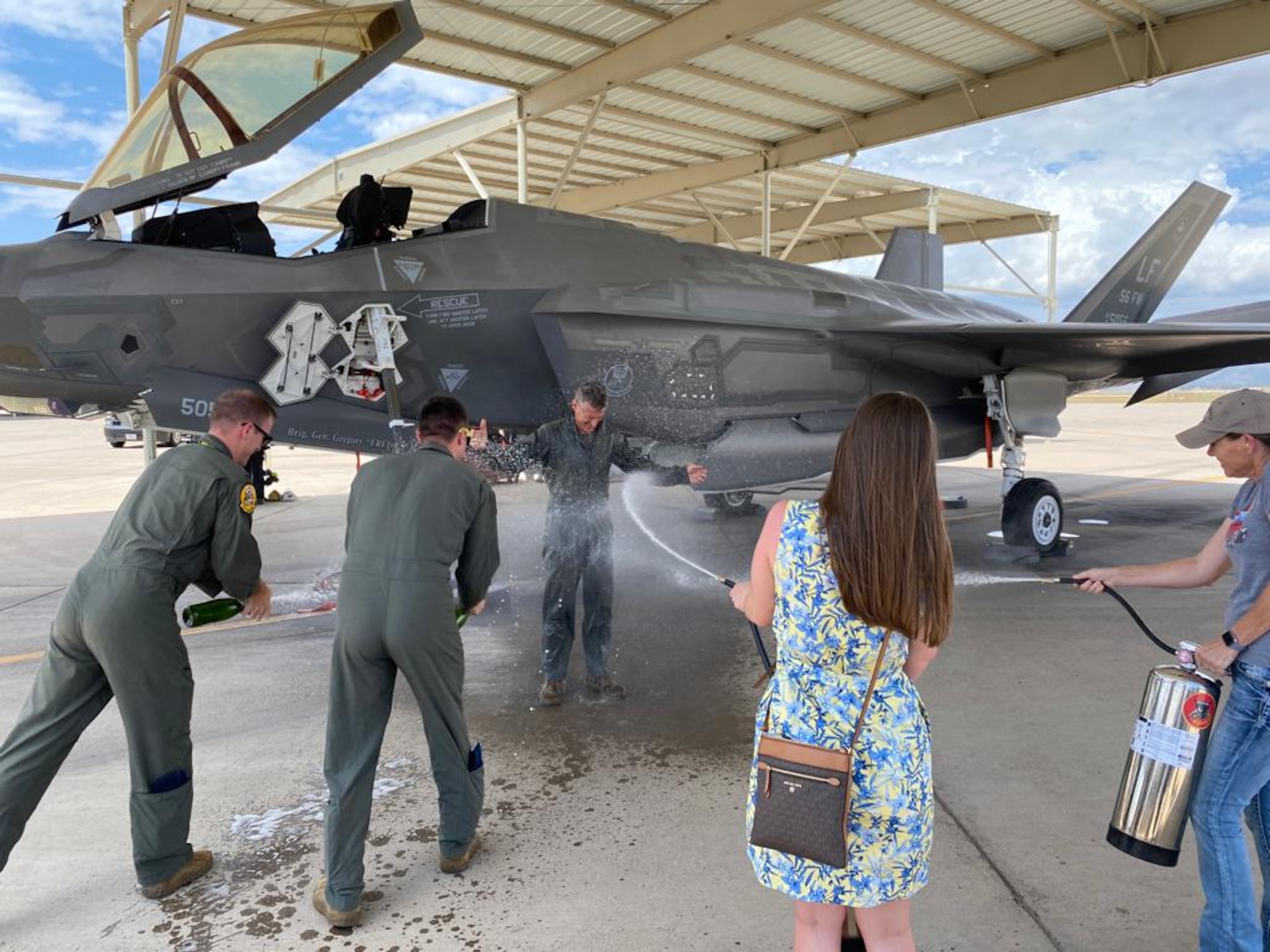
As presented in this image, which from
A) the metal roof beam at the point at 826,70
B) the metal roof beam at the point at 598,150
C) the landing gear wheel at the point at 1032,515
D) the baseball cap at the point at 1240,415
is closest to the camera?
the baseball cap at the point at 1240,415

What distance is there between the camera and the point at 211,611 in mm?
3197

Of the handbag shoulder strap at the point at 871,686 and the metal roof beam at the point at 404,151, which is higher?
the metal roof beam at the point at 404,151

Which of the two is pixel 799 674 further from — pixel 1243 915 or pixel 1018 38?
pixel 1018 38

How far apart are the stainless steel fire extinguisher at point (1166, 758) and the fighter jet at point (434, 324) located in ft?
14.9

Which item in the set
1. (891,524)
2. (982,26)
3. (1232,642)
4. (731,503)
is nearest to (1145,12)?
(982,26)

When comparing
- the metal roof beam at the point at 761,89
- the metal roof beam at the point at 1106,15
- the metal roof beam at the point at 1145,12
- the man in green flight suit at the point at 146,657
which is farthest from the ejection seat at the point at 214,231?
the metal roof beam at the point at 1145,12

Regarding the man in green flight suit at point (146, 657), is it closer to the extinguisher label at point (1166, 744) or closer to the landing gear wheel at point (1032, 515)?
the extinguisher label at point (1166, 744)

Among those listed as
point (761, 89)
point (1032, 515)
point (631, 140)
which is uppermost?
point (631, 140)

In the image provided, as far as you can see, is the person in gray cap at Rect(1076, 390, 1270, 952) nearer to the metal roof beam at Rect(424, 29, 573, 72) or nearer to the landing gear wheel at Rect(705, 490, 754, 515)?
the landing gear wheel at Rect(705, 490, 754, 515)

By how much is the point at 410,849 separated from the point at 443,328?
12.3ft

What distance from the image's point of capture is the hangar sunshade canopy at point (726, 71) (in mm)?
9461

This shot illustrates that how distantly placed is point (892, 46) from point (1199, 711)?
1073cm

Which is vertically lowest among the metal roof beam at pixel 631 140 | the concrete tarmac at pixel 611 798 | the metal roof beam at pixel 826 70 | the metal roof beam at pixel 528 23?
the concrete tarmac at pixel 611 798

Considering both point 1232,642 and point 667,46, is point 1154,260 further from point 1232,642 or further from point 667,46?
point 1232,642
